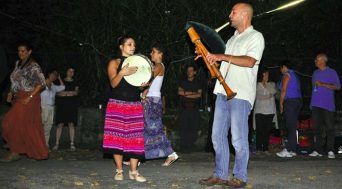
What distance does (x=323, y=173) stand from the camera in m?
8.31

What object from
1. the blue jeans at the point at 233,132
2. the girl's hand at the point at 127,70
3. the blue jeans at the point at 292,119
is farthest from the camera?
the blue jeans at the point at 292,119

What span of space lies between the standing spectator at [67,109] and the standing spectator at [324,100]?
481 cm

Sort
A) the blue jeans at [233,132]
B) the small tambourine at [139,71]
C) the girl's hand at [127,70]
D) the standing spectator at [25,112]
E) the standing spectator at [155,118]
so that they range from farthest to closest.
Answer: the standing spectator at [25,112], the standing spectator at [155,118], the small tambourine at [139,71], the girl's hand at [127,70], the blue jeans at [233,132]

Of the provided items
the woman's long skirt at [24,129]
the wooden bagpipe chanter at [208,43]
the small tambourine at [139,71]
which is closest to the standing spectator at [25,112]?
the woman's long skirt at [24,129]

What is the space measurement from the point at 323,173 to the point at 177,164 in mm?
2434

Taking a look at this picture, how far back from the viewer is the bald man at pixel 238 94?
6879 millimetres

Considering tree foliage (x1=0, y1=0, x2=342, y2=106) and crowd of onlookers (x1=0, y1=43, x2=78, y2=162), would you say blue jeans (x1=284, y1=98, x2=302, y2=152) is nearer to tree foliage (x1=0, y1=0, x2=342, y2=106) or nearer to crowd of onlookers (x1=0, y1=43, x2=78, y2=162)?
tree foliage (x1=0, y1=0, x2=342, y2=106)

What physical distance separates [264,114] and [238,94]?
493 cm

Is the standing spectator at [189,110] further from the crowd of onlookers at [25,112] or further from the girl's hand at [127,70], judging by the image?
the girl's hand at [127,70]

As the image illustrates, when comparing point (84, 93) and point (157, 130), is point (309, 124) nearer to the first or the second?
point (157, 130)

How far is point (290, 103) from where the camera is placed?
11062 millimetres

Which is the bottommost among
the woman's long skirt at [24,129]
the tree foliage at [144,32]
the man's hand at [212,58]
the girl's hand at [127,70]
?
the woman's long skirt at [24,129]

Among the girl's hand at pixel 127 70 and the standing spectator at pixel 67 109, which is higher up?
the girl's hand at pixel 127 70

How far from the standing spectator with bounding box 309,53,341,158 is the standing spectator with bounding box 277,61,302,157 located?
337 millimetres
